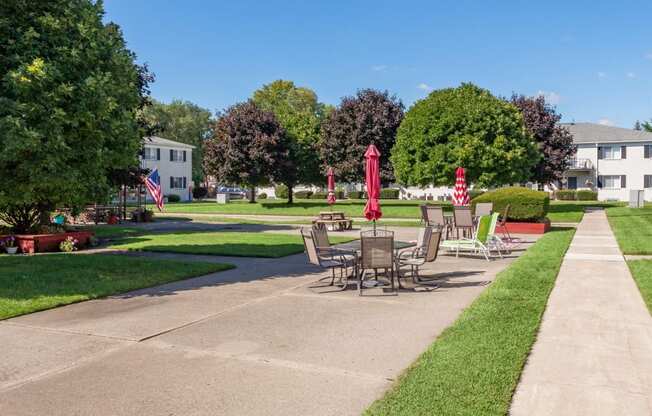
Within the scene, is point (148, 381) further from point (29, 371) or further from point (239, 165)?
point (239, 165)

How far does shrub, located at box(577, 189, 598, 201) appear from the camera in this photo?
51.1 m

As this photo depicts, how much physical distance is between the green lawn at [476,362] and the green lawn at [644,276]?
1360 mm

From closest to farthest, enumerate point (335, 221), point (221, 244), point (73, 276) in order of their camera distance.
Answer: point (73, 276)
point (221, 244)
point (335, 221)

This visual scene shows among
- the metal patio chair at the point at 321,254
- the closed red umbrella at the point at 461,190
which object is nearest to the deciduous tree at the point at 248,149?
the closed red umbrella at the point at 461,190

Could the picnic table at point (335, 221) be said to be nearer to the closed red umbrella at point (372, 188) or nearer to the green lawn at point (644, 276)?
the closed red umbrella at point (372, 188)

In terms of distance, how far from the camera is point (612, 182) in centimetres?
5322

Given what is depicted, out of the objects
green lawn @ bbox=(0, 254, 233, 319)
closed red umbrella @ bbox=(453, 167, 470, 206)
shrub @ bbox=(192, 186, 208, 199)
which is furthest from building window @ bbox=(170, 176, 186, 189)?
green lawn @ bbox=(0, 254, 233, 319)

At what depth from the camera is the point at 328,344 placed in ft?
18.7

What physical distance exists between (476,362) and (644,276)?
6266 millimetres

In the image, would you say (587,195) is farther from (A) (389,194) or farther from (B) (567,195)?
(A) (389,194)

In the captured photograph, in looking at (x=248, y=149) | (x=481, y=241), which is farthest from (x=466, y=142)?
(x=248, y=149)

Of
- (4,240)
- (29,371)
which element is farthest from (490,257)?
(4,240)

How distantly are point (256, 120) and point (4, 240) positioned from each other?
2623cm

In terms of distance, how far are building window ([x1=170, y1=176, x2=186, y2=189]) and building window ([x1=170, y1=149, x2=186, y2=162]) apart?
2.07 metres
